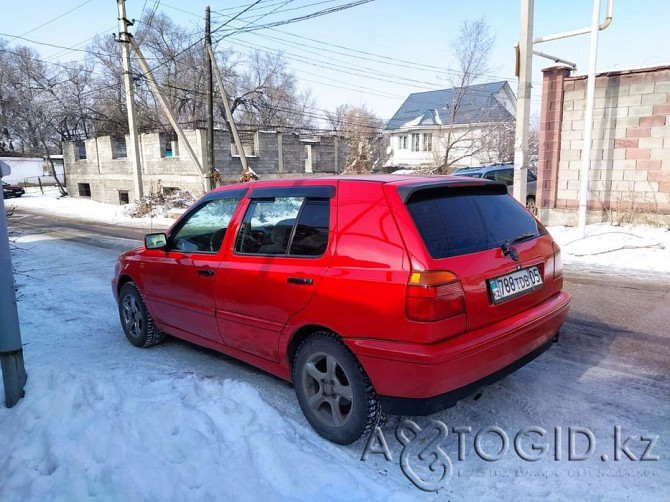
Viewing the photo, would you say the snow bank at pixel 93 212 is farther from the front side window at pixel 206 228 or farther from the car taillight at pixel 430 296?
the car taillight at pixel 430 296

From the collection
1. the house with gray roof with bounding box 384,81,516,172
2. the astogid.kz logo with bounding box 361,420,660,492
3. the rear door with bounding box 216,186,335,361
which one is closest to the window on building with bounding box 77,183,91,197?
the house with gray roof with bounding box 384,81,516,172

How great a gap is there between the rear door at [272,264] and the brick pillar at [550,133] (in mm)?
9656

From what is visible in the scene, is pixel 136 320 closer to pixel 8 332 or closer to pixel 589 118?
pixel 8 332

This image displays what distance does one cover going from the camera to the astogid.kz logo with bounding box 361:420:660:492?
8.75 feet

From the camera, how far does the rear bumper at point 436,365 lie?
2480mm

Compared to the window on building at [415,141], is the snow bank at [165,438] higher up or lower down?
lower down

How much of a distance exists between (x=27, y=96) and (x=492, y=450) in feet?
197

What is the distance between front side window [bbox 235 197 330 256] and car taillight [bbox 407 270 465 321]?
0.71 metres

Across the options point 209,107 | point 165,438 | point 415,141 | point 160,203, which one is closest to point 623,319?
point 165,438

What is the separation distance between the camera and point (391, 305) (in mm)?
2545

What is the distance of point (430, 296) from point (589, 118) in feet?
30.1

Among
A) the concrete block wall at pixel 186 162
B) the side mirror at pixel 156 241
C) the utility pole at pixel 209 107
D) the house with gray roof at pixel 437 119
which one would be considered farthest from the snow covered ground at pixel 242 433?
the house with gray roof at pixel 437 119

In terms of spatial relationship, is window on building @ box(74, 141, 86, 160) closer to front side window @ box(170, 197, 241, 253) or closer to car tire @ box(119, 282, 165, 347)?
car tire @ box(119, 282, 165, 347)

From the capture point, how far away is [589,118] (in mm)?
9758
